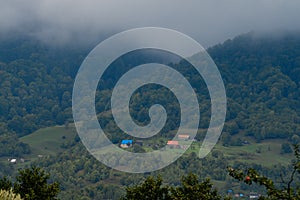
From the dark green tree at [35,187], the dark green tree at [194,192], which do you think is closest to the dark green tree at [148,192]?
the dark green tree at [194,192]

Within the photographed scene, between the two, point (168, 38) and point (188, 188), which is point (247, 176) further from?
point (168, 38)

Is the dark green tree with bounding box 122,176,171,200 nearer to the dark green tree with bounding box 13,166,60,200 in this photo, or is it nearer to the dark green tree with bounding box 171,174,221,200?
the dark green tree with bounding box 171,174,221,200

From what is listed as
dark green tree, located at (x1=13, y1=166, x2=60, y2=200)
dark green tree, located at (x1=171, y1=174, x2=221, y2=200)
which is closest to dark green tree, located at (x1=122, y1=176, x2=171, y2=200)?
dark green tree, located at (x1=171, y1=174, x2=221, y2=200)

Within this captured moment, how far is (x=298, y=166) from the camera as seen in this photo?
101 ft

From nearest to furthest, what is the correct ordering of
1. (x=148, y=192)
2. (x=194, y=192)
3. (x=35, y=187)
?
(x=194, y=192) < (x=148, y=192) < (x=35, y=187)

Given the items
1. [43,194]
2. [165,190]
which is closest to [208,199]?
[165,190]

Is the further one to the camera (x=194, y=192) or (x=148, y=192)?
(x=148, y=192)

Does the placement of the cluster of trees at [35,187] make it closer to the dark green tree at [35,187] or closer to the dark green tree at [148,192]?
the dark green tree at [35,187]

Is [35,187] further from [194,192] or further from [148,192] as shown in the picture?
[194,192]

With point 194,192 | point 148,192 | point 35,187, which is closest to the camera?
point 194,192

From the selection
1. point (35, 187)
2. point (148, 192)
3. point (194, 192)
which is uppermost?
point (35, 187)

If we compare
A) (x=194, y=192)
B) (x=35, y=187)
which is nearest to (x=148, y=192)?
(x=194, y=192)

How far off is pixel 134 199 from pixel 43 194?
8012mm

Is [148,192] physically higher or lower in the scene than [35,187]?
lower
